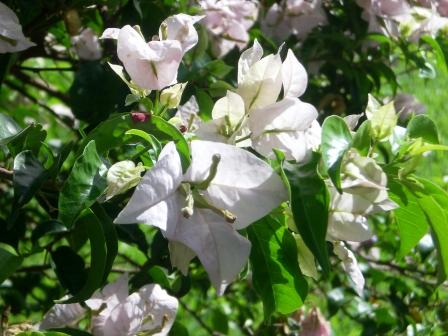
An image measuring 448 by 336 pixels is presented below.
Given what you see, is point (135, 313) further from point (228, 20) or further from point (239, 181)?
point (228, 20)

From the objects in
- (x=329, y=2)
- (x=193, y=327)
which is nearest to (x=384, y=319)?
(x=329, y=2)

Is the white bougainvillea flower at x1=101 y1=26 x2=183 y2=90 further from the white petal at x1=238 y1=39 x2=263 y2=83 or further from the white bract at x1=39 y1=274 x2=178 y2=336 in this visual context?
the white bract at x1=39 y1=274 x2=178 y2=336

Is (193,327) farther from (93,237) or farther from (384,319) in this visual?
(93,237)

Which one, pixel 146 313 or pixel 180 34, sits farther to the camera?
pixel 146 313

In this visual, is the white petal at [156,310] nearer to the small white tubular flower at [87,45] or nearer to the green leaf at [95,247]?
the green leaf at [95,247]

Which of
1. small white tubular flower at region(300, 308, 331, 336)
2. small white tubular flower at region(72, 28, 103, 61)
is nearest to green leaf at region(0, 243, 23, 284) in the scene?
small white tubular flower at region(300, 308, 331, 336)
